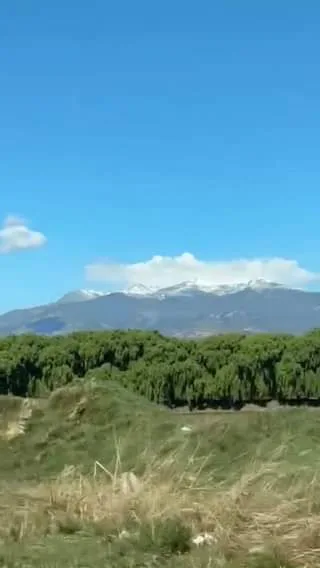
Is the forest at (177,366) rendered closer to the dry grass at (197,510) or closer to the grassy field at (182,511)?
the grassy field at (182,511)

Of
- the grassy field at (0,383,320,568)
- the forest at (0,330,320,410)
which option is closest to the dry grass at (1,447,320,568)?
the grassy field at (0,383,320,568)

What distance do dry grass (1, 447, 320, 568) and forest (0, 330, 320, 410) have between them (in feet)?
45.1

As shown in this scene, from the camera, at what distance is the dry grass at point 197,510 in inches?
244

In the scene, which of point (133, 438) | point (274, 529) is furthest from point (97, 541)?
point (133, 438)

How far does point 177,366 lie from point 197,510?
15253 millimetres

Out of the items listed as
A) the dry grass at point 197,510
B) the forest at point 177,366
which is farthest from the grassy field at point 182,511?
the forest at point 177,366

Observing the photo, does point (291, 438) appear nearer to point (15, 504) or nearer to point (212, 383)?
point (15, 504)

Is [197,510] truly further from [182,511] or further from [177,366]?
[177,366]

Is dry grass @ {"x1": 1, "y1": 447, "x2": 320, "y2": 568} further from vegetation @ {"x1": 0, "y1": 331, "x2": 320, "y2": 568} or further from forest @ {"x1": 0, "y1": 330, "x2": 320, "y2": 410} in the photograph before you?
forest @ {"x1": 0, "y1": 330, "x2": 320, "y2": 410}

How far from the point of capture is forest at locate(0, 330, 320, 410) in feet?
72.8

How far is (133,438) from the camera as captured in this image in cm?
1312

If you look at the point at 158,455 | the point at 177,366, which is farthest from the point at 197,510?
the point at 177,366

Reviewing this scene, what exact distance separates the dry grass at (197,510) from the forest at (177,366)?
1375 centimetres

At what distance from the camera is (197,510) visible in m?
7.05
